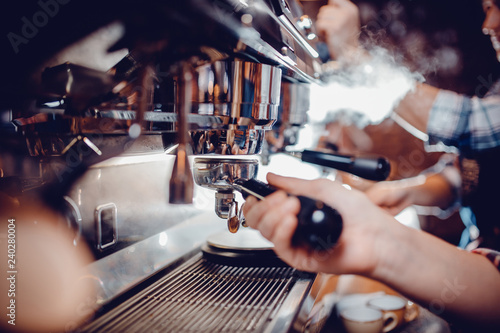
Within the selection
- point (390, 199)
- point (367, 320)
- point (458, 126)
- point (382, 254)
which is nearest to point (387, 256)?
point (382, 254)

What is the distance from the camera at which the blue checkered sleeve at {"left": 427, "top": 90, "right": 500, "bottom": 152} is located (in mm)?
1384

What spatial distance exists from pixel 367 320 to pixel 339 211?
12.4 inches

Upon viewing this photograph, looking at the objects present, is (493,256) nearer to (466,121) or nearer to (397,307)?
(397,307)

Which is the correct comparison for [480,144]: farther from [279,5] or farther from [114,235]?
[114,235]

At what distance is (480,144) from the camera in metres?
1.44

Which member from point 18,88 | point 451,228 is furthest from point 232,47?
point 451,228

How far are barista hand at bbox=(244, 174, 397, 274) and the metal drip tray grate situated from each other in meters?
0.15

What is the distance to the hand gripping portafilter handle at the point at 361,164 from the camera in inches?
26.7

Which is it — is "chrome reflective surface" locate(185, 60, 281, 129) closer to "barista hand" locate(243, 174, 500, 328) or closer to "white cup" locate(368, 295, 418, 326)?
"barista hand" locate(243, 174, 500, 328)

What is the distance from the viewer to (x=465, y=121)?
4.75 feet

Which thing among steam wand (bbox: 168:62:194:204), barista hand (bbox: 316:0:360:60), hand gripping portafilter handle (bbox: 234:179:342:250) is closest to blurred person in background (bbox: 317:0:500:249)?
barista hand (bbox: 316:0:360:60)

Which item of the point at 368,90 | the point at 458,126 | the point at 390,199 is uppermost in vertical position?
the point at 368,90

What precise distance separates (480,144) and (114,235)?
1.50 metres

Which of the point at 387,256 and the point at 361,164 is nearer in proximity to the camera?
the point at 387,256
